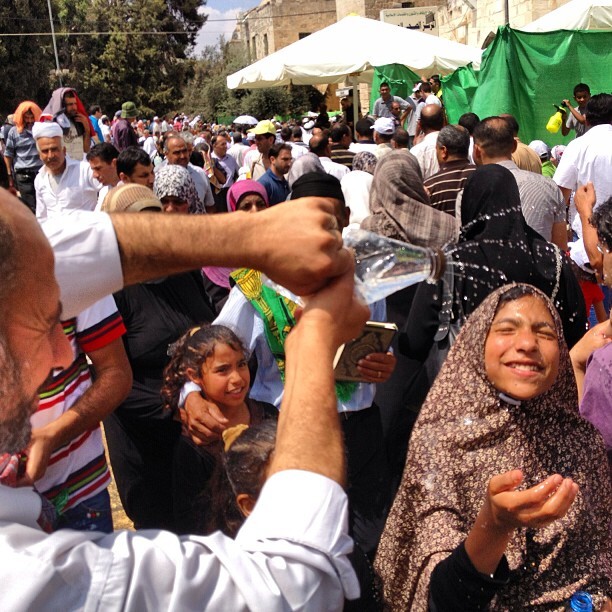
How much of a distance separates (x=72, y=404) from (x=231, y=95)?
36.9 meters

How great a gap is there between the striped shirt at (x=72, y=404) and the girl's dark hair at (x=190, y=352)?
0.53m

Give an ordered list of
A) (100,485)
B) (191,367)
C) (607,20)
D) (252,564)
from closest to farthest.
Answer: (252,564) → (100,485) → (191,367) → (607,20)

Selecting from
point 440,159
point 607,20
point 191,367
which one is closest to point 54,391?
point 191,367

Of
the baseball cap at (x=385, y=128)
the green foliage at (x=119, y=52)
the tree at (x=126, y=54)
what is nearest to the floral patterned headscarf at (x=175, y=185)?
the baseball cap at (x=385, y=128)

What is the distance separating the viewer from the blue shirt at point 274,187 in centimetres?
733

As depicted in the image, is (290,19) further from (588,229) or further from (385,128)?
(588,229)

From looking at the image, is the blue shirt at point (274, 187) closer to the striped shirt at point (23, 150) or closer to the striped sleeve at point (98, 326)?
the striped shirt at point (23, 150)

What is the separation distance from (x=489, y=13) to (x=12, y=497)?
19.9 m

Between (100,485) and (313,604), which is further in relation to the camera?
(100,485)

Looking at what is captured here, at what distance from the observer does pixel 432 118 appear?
7898 mm

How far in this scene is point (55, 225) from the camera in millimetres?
1369

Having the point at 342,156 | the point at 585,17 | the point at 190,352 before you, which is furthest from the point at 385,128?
the point at 190,352

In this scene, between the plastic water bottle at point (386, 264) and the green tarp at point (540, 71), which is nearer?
the plastic water bottle at point (386, 264)

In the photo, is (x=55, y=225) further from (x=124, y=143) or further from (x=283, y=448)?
(x=124, y=143)
